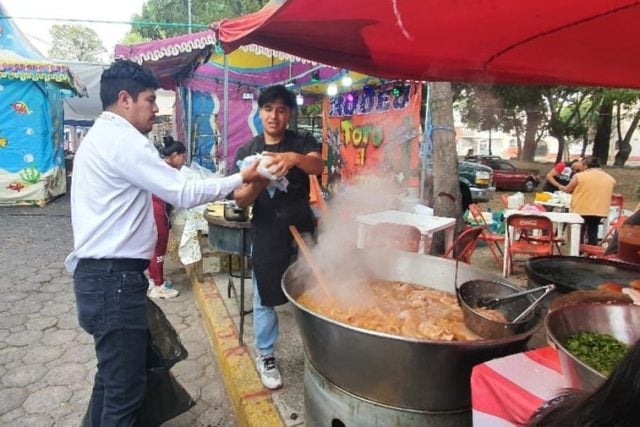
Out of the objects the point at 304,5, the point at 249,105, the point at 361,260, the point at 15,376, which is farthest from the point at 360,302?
the point at 249,105

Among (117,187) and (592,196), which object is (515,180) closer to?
(592,196)

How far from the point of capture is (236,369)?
3486mm

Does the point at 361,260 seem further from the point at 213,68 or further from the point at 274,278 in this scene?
the point at 213,68

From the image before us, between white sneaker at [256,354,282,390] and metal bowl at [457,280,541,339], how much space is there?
166cm

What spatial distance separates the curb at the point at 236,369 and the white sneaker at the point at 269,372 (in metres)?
0.06

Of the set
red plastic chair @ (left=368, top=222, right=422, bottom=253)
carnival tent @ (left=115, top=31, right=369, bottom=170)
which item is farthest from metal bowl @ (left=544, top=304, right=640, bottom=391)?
carnival tent @ (left=115, top=31, right=369, bottom=170)

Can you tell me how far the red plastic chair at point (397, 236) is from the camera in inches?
195

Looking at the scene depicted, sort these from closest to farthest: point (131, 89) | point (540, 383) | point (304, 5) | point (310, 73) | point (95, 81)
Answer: point (540, 383) < point (304, 5) < point (131, 89) < point (310, 73) < point (95, 81)

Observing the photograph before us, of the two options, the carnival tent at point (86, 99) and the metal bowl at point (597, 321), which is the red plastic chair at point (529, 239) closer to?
the metal bowl at point (597, 321)

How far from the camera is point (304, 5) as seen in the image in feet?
6.06

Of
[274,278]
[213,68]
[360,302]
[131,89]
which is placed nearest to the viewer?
[131,89]

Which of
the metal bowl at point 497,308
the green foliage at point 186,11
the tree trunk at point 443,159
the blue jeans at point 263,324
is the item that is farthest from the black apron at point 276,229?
the green foliage at point 186,11

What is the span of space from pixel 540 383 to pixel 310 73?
9045 millimetres

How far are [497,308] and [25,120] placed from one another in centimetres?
1298
